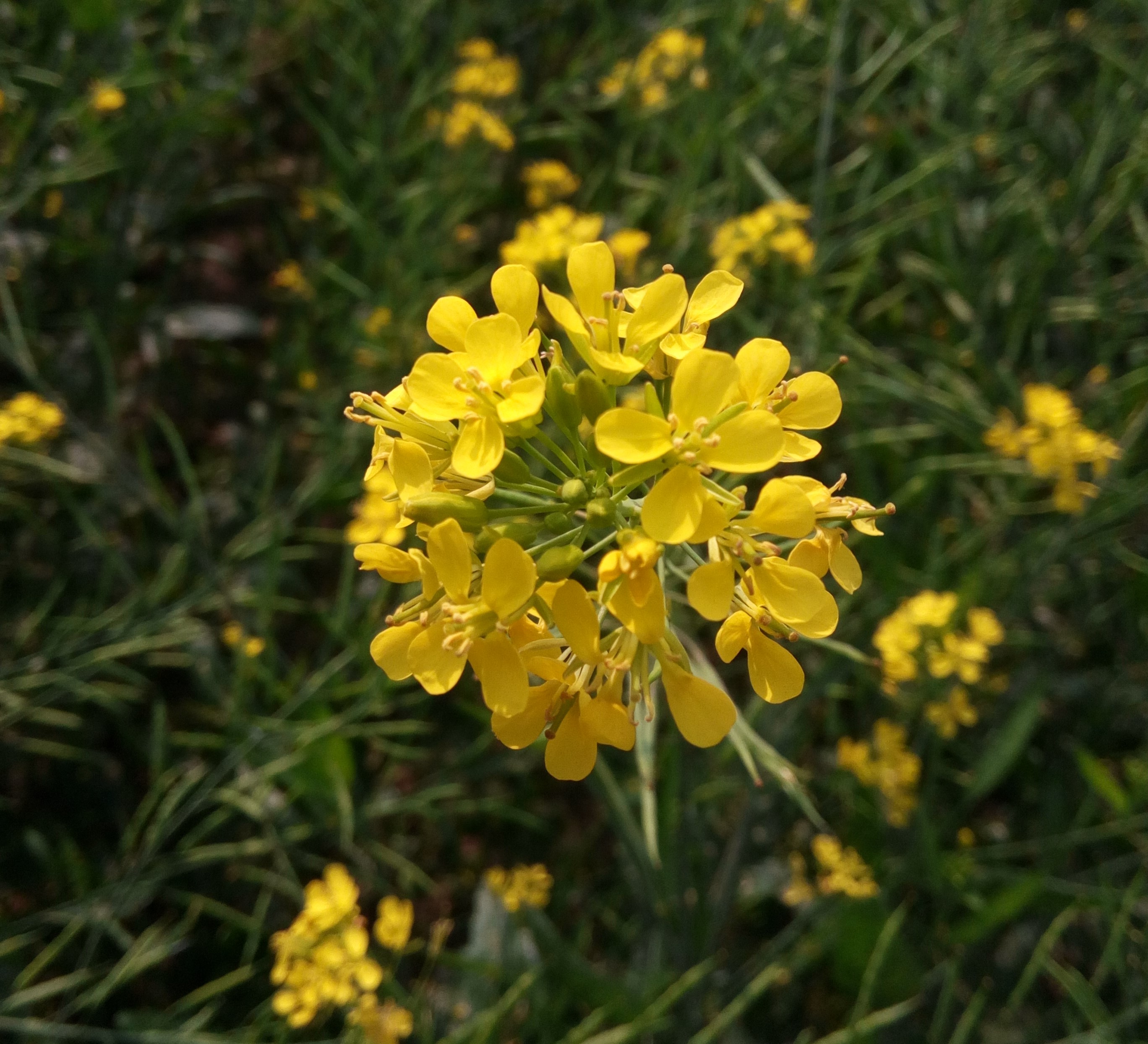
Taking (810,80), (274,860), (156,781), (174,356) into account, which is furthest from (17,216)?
(810,80)

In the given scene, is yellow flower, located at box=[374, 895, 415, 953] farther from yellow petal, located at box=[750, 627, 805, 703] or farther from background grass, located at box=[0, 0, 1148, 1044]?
yellow petal, located at box=[750, 627, 805, 703]

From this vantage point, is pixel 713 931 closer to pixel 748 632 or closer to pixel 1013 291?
pixel 748 632

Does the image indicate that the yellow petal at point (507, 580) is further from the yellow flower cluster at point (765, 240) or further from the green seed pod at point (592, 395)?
the yellow flower cluster at point (765, 240)

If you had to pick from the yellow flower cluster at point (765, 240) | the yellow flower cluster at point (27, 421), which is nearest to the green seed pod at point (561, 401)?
the yellow flower cluster at point (765, 240)

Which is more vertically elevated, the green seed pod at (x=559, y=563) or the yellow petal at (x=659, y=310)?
the yellow petal at (x=659, y=310)

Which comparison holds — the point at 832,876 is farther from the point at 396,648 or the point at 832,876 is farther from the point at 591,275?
the point at 591,275

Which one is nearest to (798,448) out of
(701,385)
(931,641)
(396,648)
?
(701,385)

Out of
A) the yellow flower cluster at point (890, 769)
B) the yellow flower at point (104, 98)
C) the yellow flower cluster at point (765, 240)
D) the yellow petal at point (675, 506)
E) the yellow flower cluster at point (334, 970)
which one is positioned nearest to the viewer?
the yellow petal at point (675, 506)
